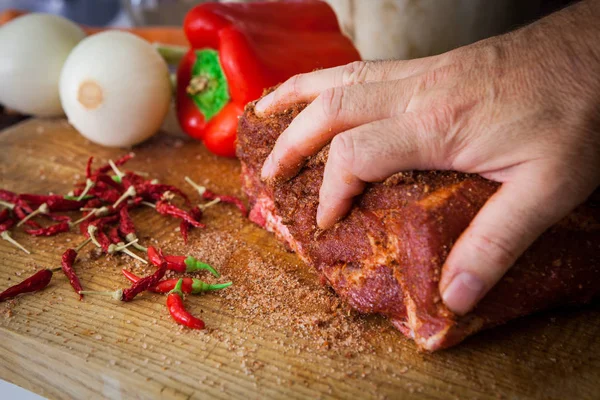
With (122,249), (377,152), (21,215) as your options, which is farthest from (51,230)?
(377,152)

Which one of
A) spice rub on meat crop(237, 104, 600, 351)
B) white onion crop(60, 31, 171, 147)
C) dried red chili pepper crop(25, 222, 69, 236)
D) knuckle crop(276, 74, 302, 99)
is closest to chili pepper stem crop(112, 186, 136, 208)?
dried red chili pepper crop(25, 222, 69, 236)

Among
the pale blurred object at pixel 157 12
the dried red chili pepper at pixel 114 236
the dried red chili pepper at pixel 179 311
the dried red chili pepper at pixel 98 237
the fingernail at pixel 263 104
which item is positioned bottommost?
the pale blurred object at pixel 157 12

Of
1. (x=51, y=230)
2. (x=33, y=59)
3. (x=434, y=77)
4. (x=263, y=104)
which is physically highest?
(x=434, y=77)

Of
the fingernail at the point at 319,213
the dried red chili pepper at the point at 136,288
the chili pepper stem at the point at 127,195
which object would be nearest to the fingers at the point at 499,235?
the fingernail at the point at 319,213

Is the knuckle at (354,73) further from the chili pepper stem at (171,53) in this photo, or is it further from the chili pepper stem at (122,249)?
the chili pepper stem at (171,53)

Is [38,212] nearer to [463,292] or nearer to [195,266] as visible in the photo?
[195,266]

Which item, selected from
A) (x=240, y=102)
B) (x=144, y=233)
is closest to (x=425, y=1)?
(x=240, y=102)

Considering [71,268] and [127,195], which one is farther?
[127,195]
